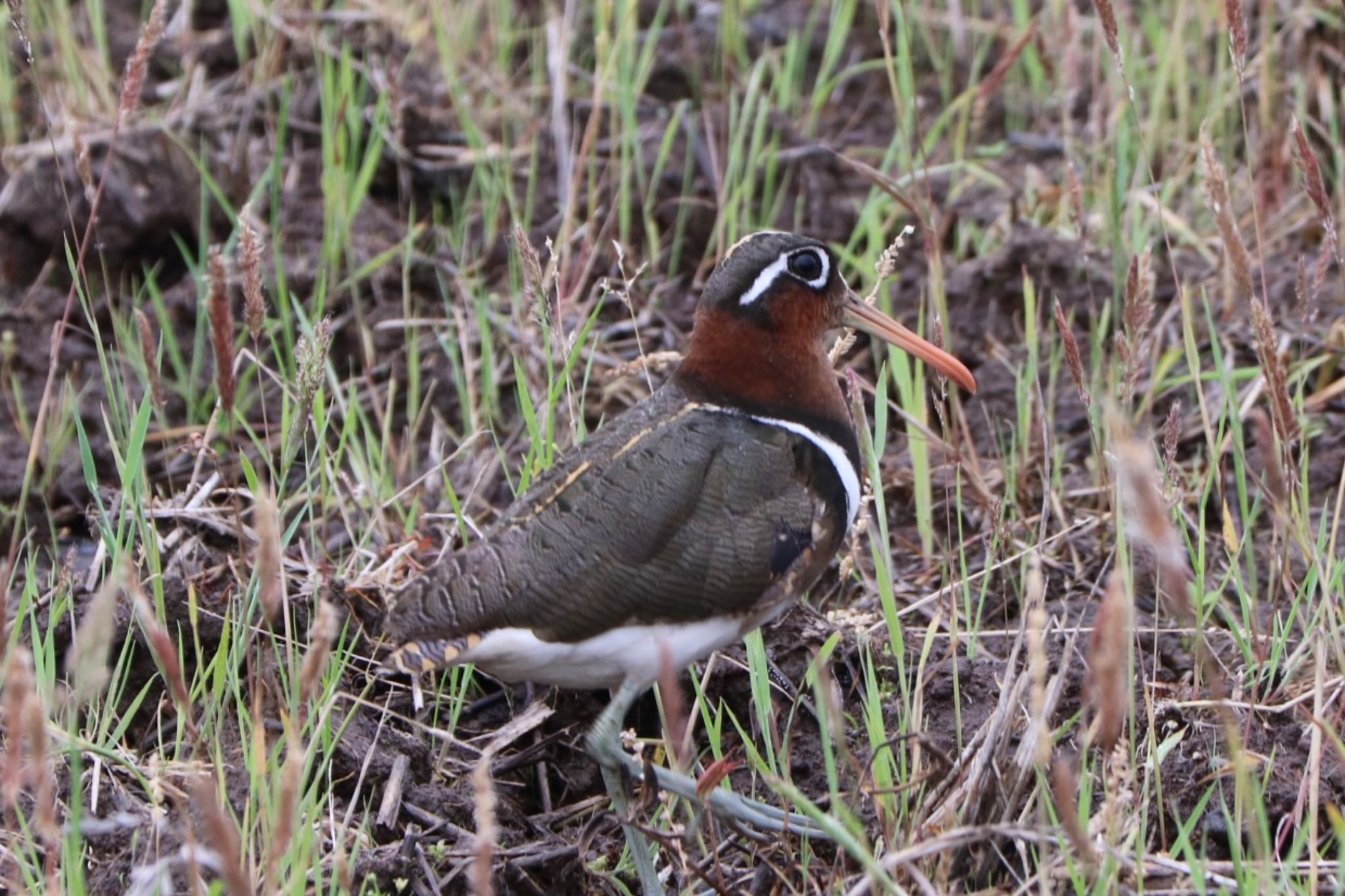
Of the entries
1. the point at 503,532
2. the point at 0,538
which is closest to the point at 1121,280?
the point at 503,532

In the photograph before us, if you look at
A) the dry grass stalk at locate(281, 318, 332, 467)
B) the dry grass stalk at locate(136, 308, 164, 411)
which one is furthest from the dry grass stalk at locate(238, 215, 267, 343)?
the dry grass stalk at locate(136, 308, 164, 411)

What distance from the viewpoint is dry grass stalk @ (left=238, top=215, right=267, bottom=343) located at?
3.16m

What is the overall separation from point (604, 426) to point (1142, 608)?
1503 mm

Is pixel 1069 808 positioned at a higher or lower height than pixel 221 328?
lower

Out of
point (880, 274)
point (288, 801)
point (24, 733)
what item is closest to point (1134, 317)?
point (880, 274)

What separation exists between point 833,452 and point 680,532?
1.52 feet

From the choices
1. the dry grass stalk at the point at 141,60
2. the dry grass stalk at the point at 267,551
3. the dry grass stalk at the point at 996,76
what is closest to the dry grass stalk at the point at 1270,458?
the dry grass stalk at the point at 267,551

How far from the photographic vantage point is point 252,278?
3.21m

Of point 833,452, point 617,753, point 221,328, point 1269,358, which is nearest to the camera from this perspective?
point 221,328

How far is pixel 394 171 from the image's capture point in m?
6.16

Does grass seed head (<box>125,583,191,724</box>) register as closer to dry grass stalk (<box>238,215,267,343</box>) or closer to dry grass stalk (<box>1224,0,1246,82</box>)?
dry grass stalk (<box>238,215,267,343</box>)

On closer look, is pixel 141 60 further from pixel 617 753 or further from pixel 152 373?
pixel 617 753

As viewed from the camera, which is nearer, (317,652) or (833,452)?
(317,652)

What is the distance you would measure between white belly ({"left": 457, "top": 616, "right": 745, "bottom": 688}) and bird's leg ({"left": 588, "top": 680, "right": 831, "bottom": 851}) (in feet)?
0.22
